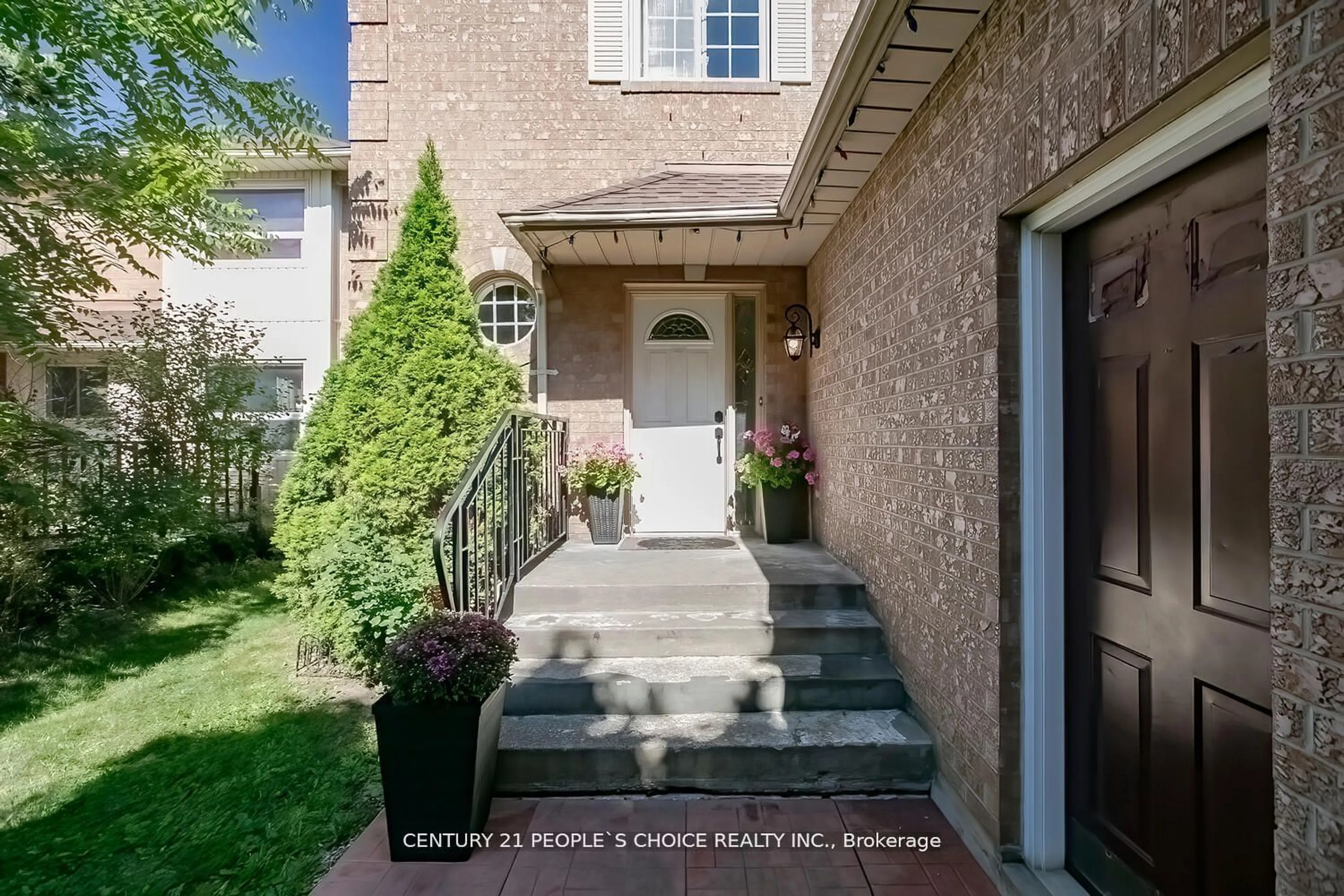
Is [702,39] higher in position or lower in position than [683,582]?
higher

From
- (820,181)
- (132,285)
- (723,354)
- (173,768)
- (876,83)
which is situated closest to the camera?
(876,83)

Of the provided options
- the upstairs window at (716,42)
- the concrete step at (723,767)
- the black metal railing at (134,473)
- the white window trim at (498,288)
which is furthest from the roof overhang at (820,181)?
the black metal railing at (134,473)

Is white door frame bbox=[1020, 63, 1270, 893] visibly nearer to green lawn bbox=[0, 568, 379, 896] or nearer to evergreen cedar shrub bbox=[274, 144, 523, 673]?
green lawn bbox=[0, 568, 379, 896]

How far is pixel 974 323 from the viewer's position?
86.1 inches

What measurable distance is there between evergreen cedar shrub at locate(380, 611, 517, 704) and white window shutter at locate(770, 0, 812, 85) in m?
5.56

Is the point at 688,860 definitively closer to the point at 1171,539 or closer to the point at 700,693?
the point at 700,693

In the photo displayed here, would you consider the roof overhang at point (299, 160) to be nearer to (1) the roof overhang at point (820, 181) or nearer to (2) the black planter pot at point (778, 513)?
(1) the roof overhang at point (820, 181)

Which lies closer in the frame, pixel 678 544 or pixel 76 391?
pixel 678 544

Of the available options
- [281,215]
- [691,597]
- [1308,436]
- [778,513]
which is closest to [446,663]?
[691,597]

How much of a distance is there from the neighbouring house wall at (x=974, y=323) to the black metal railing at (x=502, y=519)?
78.9 inches

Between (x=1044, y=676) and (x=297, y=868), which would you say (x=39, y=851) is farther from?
(x=1044, y=676)

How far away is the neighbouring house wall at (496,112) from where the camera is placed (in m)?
5.64

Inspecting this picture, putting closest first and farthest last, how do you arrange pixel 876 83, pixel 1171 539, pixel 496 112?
pixel 1171 539, pixel 876 83, pixel 496 112

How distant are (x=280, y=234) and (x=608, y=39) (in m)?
5.09
